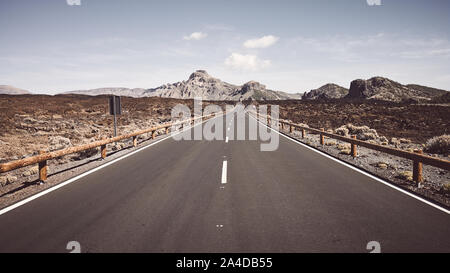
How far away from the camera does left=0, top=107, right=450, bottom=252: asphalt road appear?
12.0 ft

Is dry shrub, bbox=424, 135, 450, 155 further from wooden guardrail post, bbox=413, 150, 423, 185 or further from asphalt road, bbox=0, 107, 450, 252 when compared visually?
asphalt road, bbox=0, 107, 450, 252

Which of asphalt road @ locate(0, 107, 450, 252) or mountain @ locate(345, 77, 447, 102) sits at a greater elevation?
mountain @ locate(345, 77, 447, 102)

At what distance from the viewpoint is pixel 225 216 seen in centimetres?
456

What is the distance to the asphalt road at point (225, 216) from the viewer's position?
144 inches

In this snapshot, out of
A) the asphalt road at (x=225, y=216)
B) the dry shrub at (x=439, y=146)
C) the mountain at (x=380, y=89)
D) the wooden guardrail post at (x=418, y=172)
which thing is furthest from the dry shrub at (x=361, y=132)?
the mountain at (x=380, y=89)

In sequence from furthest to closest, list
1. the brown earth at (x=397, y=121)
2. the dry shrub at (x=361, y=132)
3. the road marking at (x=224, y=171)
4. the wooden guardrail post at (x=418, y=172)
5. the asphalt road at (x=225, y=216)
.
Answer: the brown earth at (x=397, y=121), the dry shrub at (x=361, y=132), the road marking at (x=224, y=171), the wooden guardrail post at (x=418, y=172), the asphalt road at (x=225, y=216)

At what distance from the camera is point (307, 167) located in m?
8.55

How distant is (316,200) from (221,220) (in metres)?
2.19

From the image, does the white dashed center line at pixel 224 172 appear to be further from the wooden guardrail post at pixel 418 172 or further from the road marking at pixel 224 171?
the wooden guardrail post at pixel 418 172

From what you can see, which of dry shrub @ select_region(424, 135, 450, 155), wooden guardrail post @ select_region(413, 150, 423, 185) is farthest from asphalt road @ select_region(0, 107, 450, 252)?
dry shrub @ select_region(424, 135, 450, 155)

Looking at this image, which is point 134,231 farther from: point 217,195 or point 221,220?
point 217,195

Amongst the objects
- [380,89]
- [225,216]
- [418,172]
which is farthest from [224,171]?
[380,89]

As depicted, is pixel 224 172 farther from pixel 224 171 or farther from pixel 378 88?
pixel 378 88
